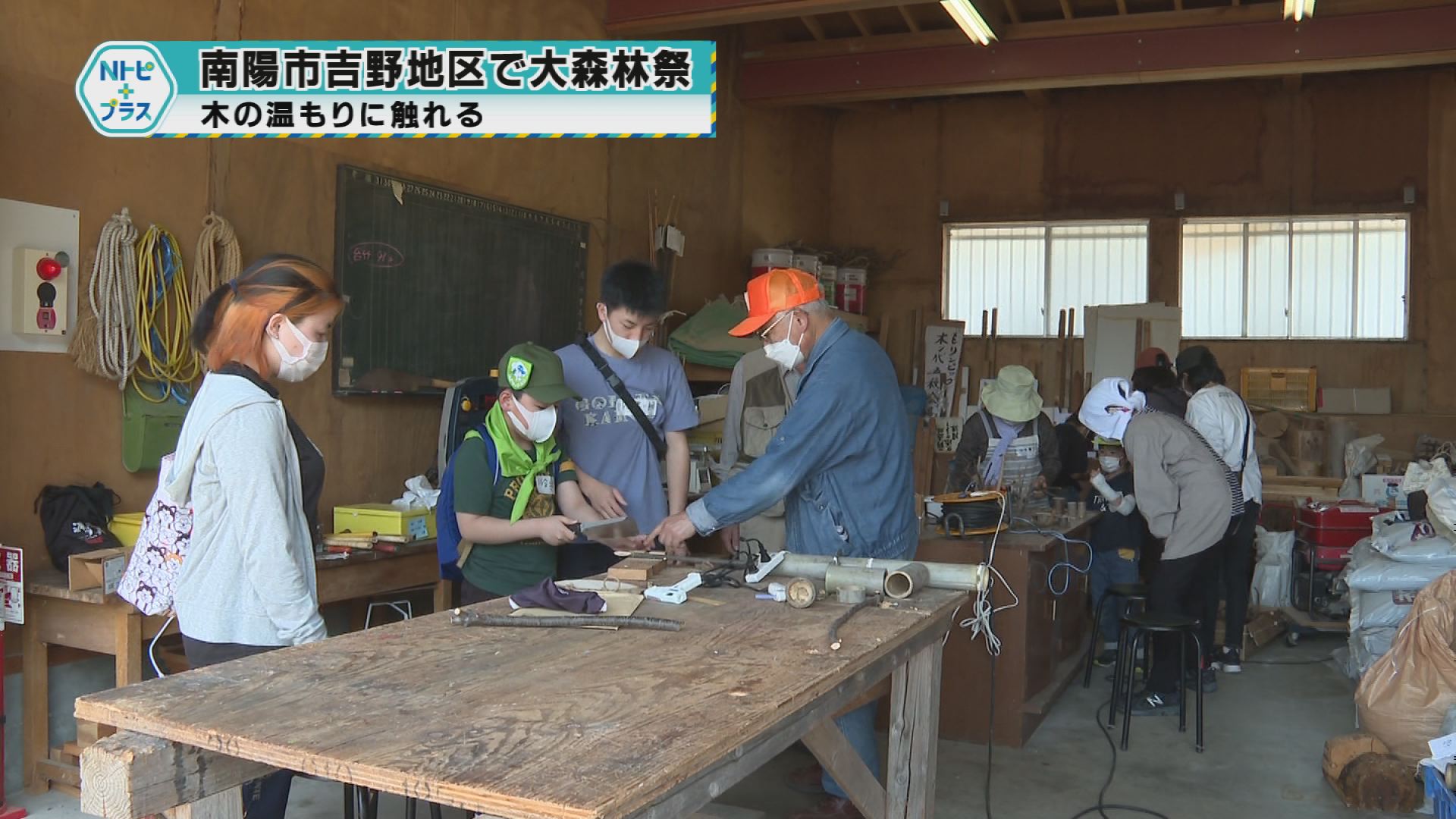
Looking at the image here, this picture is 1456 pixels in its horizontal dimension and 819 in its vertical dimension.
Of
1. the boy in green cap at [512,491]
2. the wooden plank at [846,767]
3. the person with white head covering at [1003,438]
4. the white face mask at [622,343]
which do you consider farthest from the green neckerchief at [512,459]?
the person with white head covering at [1003,438]

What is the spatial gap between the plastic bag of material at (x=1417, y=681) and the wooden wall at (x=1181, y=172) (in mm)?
6085

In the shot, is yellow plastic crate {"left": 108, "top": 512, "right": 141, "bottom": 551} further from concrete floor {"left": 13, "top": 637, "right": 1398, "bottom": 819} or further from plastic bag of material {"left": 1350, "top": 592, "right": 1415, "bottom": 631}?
plastic bag of material {"left": 1350, "top": 592, "right": 1415, "bottom": 631}

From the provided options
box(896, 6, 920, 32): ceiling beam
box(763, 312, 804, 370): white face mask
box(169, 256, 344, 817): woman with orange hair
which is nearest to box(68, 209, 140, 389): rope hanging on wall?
box(169, 256, 344, 817): woman with orange hair

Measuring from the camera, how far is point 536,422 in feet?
10.2

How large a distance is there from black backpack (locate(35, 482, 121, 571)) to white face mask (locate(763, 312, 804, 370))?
2362mm

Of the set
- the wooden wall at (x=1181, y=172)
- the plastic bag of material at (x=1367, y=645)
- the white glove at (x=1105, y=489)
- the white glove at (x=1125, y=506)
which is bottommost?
the plastic bag of material at (x=1367, y=645)

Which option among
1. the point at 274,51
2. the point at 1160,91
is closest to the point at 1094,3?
the point at 1160,91

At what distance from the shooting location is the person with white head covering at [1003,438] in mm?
5305

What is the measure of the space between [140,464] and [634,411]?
6.09ft

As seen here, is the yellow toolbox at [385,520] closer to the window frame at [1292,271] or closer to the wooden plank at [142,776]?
the wooden plank at [142,776]

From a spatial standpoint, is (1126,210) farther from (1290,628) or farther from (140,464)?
(140,464)

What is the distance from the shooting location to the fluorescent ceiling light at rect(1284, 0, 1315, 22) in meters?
7.08

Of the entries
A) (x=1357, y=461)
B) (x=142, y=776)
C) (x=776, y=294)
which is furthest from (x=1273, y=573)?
(x=142, y=776)

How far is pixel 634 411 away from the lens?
12.0 ft
